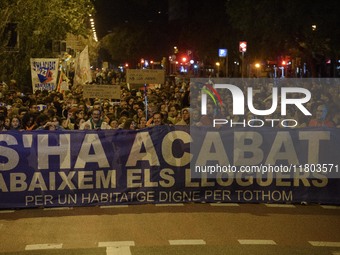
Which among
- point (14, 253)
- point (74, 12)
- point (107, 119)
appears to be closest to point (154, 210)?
point (14, 253)

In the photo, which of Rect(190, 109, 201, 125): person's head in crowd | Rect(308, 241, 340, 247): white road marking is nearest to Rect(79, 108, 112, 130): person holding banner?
Rect(190, 109, 201, 125): person's head in crowd

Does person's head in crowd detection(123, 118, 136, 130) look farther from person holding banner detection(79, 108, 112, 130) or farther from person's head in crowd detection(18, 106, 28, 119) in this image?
person's head in crowd detection(18, 106, 28, 119)

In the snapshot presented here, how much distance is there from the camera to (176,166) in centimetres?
1148

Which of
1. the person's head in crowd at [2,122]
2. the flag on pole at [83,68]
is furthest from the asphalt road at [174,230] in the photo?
the flag on pole at [83,68]

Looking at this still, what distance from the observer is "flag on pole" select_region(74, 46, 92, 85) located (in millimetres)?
24711

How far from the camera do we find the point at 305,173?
38.0 ft

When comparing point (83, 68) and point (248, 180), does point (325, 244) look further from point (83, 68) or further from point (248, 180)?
point (83, 68)

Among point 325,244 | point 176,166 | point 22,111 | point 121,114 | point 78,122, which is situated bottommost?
point 325,244

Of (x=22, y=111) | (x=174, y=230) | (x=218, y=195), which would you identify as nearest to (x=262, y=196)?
(x=218, y=195)

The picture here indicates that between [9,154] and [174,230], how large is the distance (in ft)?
10.4

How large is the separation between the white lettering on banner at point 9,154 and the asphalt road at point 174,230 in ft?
2.38

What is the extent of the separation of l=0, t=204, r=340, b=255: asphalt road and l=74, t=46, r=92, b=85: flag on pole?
46.7ft

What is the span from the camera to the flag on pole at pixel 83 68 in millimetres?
24711

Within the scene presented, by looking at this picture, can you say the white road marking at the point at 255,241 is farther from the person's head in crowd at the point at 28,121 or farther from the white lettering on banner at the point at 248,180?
the person's head in crowd at the point at 28,121
